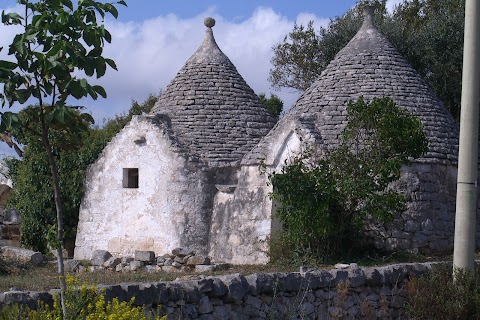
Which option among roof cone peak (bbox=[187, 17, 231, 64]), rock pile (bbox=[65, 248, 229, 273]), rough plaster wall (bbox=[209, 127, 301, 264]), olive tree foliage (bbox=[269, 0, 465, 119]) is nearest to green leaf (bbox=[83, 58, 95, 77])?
rock pile (bbox=[65, 248, 229, 273])

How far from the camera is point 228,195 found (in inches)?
653

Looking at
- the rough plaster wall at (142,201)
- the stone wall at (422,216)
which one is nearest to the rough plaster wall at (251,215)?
the rough plaster wall at (142,201)

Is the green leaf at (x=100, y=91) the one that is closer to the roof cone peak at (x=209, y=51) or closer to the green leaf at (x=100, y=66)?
the green leaf at (x=100, y=66)

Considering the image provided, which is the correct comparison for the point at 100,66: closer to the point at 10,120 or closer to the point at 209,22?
the point at 10,120

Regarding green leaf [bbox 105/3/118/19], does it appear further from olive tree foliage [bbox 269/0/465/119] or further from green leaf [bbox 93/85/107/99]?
olive tree foliage [bbox 269/0/465/119]

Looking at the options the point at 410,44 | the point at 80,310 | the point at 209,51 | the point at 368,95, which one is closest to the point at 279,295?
the point at 80,310

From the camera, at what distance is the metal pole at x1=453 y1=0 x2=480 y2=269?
355 inches

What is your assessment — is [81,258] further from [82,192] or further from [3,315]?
[3,315]

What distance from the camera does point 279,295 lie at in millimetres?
8688

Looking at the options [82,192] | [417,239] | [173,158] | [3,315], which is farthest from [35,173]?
[3,315]

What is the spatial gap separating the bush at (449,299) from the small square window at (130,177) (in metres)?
9.14

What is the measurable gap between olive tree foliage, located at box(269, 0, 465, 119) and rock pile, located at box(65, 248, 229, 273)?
1121 cm

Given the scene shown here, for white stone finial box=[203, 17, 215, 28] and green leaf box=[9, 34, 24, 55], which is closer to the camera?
green leaf box=[9, 34, 24, 55]

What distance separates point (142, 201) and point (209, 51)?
12.9 ft
